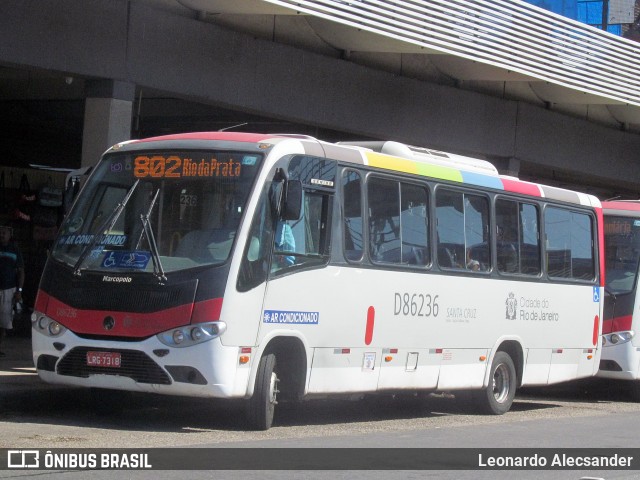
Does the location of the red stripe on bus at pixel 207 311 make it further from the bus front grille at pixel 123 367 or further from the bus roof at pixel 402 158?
the bus roof at pixel 402 158

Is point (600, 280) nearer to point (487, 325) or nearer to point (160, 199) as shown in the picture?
point (487, 325)

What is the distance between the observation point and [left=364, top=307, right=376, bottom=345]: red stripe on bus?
41.2 ft

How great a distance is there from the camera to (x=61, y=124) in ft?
88.3

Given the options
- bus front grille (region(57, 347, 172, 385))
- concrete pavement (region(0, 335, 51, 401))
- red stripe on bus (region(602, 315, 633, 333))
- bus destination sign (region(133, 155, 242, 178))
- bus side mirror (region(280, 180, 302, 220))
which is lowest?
concrete pavement (region(0, 335, 51, 401))

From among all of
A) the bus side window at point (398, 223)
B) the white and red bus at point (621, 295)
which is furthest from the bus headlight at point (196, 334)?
the white and red bus at point (621, 295)

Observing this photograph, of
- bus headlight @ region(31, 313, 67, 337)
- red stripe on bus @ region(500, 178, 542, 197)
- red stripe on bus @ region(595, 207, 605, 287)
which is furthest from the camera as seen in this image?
red stripe on bus @ region(595, 207, 605, 287)

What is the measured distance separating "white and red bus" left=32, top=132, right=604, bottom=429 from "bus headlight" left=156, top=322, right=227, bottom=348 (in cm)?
1

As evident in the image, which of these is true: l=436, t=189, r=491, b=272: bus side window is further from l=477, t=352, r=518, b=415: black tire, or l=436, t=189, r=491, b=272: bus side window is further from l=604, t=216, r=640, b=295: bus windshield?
l=604, t=216, r=640, b=295: bus windshield

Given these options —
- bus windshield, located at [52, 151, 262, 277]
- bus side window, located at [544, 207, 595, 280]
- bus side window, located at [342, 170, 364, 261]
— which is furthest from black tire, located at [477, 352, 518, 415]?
bus windshield, located at [52, 151, 262, 277]

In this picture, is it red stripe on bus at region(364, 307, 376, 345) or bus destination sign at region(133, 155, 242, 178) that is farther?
red stripe on bus at region(364, 307, 376, 345)

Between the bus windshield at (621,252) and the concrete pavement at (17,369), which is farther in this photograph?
the bus windshield at (621,252)

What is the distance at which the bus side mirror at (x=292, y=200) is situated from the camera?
1117cm

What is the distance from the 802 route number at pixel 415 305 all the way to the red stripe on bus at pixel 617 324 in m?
5.21

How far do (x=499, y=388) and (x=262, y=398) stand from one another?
4.94 meters
